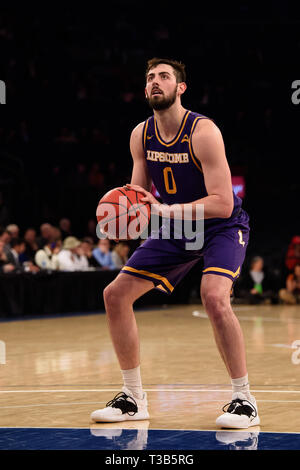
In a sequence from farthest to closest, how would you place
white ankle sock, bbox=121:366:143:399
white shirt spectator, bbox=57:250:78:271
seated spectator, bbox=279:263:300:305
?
seated spectator, bbox=279:263:300:305 → white shirt spectator, bbox=57:250:78:271 → white ankle sock, bbox=121:366:143:399

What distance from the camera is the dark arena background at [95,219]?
15.5ft

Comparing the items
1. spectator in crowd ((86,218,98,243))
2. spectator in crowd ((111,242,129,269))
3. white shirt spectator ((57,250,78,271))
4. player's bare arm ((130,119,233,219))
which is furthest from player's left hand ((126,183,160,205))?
spectator in crowd ((86,218,98,243))

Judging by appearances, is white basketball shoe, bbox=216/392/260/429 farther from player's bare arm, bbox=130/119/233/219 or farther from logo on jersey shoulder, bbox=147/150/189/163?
logo on jersey shoulder, bbox=147/150/189/163

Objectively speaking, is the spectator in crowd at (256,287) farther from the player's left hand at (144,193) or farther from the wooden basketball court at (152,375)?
the player's left hand at (144,193)

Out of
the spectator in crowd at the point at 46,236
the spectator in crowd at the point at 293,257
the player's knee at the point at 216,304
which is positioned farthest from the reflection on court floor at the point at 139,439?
the spectator in crowd at the point at 293,257

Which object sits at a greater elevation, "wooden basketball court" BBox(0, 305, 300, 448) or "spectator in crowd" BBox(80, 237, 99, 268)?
"spectator in crowd" BBox(80, 237, 99, 268)

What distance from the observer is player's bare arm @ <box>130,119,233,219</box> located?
14.0ft

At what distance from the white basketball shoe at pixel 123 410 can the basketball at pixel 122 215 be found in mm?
975

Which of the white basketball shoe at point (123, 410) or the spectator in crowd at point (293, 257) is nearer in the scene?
the white basketball shoe at point (123, 410)

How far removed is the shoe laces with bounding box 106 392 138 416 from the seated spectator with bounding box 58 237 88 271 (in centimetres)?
902

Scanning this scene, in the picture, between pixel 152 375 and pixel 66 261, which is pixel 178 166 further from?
pixel 66 261

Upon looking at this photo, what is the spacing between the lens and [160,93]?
441 cm
